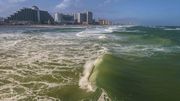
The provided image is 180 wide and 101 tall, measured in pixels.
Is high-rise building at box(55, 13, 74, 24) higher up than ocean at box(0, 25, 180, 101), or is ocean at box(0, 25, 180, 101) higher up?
high-rise building at box(55, 13, 74, 24)

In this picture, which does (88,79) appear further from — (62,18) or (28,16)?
(62,18)

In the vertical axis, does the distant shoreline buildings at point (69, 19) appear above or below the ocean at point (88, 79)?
above

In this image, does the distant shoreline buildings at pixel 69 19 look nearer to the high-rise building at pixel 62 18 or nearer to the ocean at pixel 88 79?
the high-rise building at pixel 62 18

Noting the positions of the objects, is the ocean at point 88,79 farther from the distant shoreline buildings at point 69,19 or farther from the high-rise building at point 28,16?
the distant shoreline buildings at point 69,19

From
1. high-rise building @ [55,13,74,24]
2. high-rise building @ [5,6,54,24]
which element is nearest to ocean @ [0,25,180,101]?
high-rise building @ [5,6,54,24]

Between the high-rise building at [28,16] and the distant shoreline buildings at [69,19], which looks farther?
the distant shoreline buildings at [69,19]

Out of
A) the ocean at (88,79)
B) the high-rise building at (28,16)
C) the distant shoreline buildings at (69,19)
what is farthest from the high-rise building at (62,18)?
the ocean at (88,79)

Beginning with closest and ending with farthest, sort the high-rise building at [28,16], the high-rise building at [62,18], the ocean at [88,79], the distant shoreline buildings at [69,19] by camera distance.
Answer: the ocean at [88,79]
the high-rise building at [28,16]
the distant shoreline buildings at [69,19]
the high-rise building at [62,18]

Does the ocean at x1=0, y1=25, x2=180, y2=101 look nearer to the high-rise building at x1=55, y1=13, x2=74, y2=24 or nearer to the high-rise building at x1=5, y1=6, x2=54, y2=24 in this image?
the high-rise building at x1=5, y1=6, x2=54, y2=24

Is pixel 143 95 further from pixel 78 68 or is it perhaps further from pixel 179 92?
pixel 78 68

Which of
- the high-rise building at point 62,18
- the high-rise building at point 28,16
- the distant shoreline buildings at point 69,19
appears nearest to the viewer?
the high-rise building at point 28,16

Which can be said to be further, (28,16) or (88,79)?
(28,16)

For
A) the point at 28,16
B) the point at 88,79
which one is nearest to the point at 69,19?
the point at 28,16
